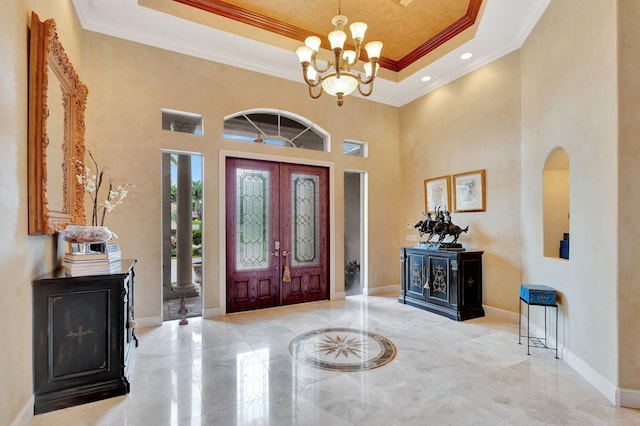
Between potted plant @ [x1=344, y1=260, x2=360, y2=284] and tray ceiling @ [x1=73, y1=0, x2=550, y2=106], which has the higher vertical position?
tray ceiling @ [x1=73, y1=0, x2=550, y2=106]

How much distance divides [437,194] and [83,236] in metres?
5.36

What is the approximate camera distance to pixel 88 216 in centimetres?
409

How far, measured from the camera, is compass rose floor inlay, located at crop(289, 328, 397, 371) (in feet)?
10.9

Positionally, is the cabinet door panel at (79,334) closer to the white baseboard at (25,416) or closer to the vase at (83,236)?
the white baseboard at (25,416)

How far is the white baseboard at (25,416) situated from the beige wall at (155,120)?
2.04m

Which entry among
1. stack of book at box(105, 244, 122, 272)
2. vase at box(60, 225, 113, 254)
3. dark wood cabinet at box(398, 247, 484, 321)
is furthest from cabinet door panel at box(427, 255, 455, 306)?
vase at box(60, 225, 113, 254)

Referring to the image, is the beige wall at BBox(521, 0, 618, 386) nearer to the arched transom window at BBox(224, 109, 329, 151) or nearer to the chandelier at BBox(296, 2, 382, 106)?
the chandelier at BBox(296, 2, 382, 106)

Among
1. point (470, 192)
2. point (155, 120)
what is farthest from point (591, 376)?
point (155, 120)

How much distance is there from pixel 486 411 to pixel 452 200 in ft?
12.5

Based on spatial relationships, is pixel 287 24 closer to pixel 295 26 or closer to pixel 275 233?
pixel 295 26

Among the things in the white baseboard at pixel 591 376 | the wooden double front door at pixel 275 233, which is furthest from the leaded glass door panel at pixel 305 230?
the white baseboard at pixel 591 376

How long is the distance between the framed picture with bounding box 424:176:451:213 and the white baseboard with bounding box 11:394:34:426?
5.83 m

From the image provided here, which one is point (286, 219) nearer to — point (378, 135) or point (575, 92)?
point (378, 135)

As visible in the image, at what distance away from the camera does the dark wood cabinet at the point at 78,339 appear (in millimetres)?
2533
